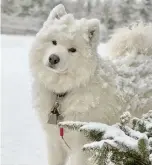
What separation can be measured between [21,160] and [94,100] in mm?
709

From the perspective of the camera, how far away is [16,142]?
96.5 inches

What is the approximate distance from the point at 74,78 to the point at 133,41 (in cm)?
45

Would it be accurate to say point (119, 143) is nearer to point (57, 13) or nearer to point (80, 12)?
point (57, 13)

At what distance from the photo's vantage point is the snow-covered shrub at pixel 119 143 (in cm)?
97

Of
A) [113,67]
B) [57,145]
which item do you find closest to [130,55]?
[113,67]

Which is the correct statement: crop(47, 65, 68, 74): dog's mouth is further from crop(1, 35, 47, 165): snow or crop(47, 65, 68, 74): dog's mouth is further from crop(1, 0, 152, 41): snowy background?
crop(1, 0, 152, 41): snowy background

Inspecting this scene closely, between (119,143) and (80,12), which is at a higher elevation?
(80,12)

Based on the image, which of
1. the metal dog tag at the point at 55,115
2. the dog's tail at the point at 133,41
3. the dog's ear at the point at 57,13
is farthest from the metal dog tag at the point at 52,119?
the dog's tail at the point at 133,41

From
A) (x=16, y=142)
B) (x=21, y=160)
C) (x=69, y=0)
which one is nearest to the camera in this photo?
(x=21, y=160)

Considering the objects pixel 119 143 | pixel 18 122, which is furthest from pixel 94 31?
pixel 18 122

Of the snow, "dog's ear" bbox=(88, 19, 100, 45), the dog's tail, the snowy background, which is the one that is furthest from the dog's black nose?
the snowy background

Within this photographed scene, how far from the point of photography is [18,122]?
2.75m

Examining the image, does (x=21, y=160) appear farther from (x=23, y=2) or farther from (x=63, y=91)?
(x=23, y=2)

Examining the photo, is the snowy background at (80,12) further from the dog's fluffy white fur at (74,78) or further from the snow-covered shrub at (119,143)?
the snow-covered shrub at (119,143)
